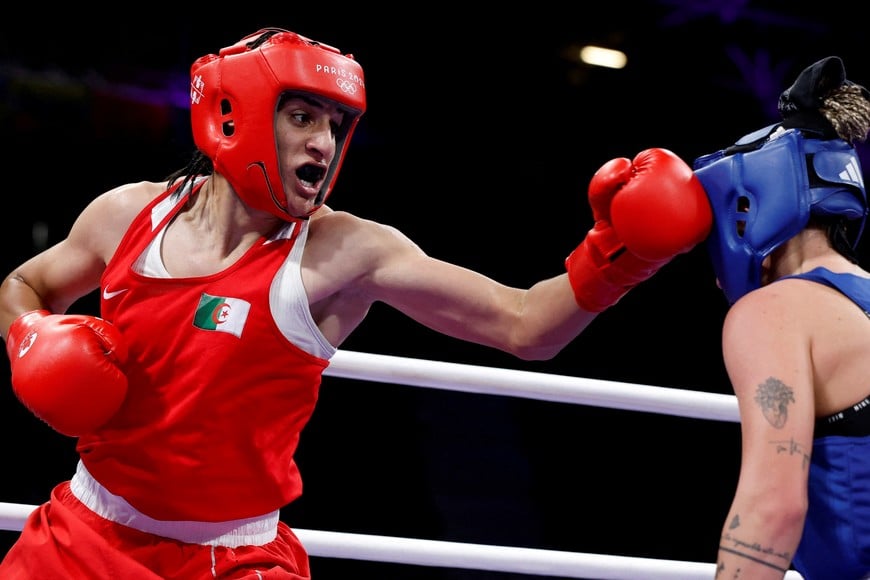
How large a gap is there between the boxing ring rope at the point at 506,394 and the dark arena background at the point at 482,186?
8.52 feet

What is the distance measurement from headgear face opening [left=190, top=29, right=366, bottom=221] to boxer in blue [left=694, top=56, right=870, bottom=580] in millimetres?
636

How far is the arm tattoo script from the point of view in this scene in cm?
122

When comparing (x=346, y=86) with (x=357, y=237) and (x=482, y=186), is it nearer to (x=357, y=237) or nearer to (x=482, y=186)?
(x=357, y=237)

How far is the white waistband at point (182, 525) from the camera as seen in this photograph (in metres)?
1.62

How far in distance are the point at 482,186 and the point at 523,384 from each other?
13.2 ft

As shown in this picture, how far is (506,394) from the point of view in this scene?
6.32 feet

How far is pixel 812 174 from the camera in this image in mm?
1371

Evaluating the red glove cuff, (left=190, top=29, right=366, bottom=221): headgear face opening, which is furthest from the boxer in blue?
the red glove cuff

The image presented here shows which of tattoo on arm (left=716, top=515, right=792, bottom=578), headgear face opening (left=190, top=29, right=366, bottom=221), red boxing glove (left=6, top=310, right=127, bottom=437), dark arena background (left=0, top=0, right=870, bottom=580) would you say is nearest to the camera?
tattoo on arm (left=716, top=515, right=792, bottom=578)

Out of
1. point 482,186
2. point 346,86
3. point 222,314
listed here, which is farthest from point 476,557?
point 482,186

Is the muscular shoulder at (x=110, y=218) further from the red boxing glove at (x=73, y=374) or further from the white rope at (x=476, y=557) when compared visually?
the white rope at (x=476, y=557)

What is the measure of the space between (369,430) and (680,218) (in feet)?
11.9

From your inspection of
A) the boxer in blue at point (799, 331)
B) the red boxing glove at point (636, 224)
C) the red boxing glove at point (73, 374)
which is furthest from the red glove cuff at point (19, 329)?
the boxer in blue at point (799, 331)

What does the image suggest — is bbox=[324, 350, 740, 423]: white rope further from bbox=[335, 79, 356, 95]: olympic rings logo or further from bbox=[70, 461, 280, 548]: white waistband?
bbox=[335, 79, 356, 95]: olympic rings logo
